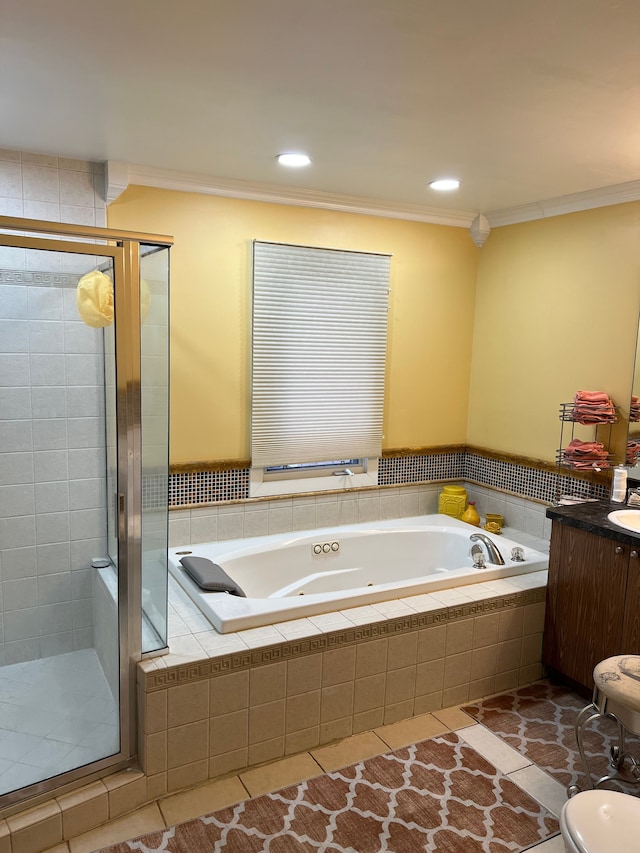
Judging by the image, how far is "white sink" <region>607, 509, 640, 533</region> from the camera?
116 inches

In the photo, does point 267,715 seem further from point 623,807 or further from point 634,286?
point 634,286

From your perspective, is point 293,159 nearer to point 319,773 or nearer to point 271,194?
point 271,194

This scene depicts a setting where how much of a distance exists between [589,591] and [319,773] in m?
1.42

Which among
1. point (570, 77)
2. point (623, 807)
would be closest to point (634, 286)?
point (570, 77)

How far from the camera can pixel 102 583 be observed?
2738 millimetres

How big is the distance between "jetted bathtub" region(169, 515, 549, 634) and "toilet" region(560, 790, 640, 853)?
1.35m

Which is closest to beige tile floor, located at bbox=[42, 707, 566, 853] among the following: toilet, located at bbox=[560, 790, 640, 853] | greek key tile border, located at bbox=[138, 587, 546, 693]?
greek key tile border, located at bbox=[138, 587, 546, 693]

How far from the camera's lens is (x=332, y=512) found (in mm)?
3947

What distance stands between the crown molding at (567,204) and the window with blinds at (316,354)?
783mm

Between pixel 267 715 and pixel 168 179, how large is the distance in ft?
8.25

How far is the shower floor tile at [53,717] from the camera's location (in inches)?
91.4

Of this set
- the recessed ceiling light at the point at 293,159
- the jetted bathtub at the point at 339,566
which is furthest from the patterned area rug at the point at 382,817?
the recessed ceiling light at the point at 293,159

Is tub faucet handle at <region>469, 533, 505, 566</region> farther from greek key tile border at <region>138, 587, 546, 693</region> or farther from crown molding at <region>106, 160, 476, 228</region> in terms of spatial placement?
crown molding at <region>106, 160, 476, 228</region>

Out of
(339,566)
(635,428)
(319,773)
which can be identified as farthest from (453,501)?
(319,773)
